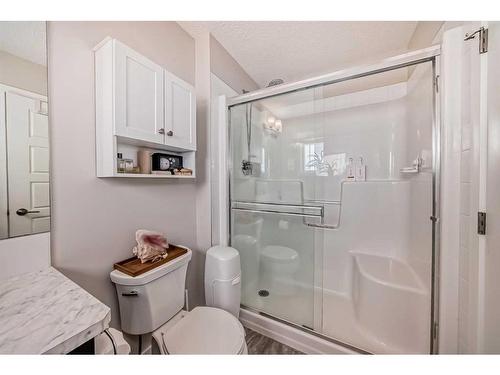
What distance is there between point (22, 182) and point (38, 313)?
513 mm

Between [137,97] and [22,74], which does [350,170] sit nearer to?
[137,97]

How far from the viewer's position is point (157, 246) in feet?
3.40

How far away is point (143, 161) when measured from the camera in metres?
1.12

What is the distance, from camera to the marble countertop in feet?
1.45

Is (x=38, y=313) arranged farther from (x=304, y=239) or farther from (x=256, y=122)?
(x=256, y=122)

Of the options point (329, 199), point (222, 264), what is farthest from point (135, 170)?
point (329, 199)

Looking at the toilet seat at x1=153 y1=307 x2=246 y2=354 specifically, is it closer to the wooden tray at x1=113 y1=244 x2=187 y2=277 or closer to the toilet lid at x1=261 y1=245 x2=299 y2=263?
the wooden tray at x1=113 y1=244 x2=187 y2=277

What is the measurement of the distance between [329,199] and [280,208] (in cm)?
62

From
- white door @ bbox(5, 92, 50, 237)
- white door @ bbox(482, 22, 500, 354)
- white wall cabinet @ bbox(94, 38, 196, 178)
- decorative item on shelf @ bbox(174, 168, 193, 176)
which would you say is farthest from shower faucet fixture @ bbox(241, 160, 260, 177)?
white door @ bbox(482, 22, 500, 354)

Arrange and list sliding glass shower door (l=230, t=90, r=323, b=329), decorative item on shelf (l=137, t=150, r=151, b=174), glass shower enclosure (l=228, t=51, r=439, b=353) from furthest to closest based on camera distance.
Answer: sliding glass shower door (l=230, t=90, r=323, b=329)
glass shower enclosure (l=228, t=51, r=439, b=353)
decorative item on shelf (l=137, t=150, r=151, b=174)

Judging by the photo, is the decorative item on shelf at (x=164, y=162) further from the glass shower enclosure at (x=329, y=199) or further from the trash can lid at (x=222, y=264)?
the trash can lid at (x=222, y=264)

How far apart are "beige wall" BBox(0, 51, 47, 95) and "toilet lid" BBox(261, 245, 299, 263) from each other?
1.74 meters

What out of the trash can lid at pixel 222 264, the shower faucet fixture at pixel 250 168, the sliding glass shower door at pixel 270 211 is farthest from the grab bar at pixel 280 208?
the trash can lid at pixel 222 264
